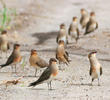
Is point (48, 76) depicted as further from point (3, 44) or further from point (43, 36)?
point (43, 36)

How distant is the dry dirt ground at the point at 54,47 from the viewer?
10008 millimetres

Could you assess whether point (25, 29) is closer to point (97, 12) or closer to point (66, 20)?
point (66, 20)

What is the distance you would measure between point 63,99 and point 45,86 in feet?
4.69

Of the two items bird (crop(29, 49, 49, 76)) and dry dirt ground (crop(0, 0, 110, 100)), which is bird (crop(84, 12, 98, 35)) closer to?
dry dirt ground (crop(0, 0, 110, 100))

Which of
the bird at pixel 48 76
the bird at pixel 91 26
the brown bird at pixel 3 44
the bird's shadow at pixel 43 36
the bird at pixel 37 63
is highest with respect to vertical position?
the bird at pixel 48 76

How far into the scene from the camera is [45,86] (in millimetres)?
10859

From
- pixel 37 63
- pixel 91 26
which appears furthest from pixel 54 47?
pixel 37 63

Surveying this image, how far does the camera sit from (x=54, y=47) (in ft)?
57.2

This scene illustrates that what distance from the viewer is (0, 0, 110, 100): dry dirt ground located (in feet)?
32.8

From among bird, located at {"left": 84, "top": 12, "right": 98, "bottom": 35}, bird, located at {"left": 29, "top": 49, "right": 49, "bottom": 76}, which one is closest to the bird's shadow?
bird, located at {"left": 84, "top": 12, "right": 98, "bottom": 35}

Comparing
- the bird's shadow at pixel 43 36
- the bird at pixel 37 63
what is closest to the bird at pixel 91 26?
the bird's shadow at pixel 43 36

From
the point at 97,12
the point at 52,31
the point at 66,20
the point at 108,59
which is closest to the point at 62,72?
the point at 108,59

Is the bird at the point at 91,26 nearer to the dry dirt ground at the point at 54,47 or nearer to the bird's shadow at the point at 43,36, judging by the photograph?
the dry dirt ground at the point at 54,47

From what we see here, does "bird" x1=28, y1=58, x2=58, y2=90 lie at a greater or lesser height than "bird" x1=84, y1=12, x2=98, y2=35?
greater
